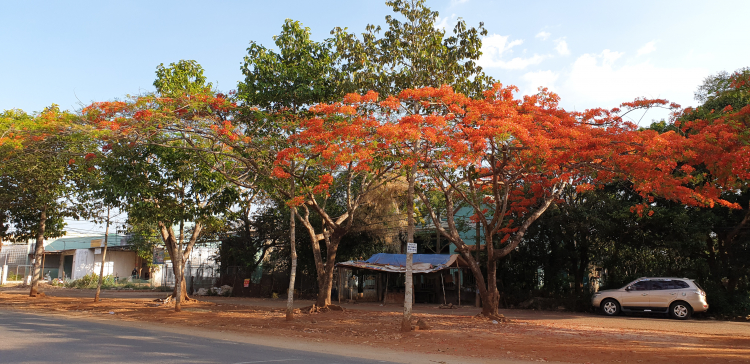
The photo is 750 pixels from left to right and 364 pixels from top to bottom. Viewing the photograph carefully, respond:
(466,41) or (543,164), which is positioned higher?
(466,41)

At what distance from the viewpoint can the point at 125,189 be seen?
45.8ft

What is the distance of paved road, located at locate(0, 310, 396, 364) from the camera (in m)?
7.50

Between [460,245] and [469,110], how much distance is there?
5.04 metres

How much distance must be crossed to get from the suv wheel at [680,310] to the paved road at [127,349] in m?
13.6

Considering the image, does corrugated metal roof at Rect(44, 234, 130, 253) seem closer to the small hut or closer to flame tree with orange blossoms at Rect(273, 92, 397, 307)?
the small hut

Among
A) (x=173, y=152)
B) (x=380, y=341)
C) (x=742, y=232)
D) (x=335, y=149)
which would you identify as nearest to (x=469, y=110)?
(x=335, y=149)

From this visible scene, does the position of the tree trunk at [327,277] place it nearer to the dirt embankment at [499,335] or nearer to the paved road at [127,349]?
the dirt embankment at [499,335]

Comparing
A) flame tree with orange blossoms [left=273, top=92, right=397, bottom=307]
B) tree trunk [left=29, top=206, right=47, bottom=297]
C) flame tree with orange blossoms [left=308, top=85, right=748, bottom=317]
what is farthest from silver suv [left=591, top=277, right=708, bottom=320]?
tree trunk [left=29, top=206, right=47, bottom=297]

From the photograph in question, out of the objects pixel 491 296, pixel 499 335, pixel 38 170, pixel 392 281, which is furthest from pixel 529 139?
pixel 38 170

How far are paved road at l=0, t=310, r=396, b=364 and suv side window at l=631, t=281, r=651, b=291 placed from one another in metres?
13.5

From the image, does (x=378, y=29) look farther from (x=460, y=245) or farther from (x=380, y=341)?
(x=380, y=341)

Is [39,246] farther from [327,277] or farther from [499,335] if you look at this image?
[499,335]

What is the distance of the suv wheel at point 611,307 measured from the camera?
18.0m

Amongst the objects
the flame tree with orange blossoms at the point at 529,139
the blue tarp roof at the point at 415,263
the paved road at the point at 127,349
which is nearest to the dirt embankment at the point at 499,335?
the paved road at the point at 127,349
